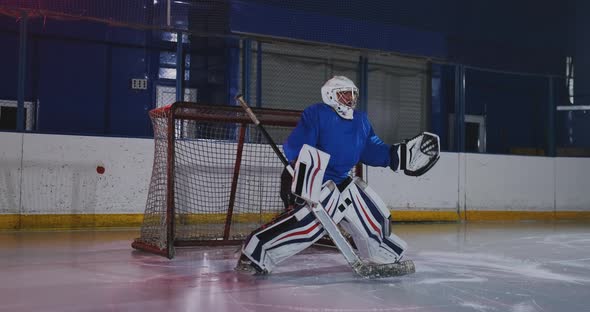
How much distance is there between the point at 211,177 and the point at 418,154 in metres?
3.56

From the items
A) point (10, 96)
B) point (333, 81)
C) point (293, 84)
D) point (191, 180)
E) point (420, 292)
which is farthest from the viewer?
point (293, 84)

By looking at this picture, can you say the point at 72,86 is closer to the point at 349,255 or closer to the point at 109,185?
the point at 109,185

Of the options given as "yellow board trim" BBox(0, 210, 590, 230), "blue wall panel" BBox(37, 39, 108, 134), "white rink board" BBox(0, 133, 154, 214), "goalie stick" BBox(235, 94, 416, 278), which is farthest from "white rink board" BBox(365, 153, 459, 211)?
"goalie stick" BBox(235, 94, 416, 278)

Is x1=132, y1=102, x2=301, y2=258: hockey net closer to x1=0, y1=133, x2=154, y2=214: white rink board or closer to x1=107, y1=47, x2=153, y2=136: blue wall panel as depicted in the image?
x1=0, y1=133, x2=154, y2=214: white rink board

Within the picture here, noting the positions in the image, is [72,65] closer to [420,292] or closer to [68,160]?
[68,160]

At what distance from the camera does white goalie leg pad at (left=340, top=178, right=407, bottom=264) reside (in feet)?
14.1

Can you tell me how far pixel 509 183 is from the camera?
10.1 m

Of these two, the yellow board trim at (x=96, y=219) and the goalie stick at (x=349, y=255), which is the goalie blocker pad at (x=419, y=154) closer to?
the goalie stick at (x=349, y=255)

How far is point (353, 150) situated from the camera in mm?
4305

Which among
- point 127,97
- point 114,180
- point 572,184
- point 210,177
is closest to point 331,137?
point 210,177

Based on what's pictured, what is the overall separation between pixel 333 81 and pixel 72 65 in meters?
6.43

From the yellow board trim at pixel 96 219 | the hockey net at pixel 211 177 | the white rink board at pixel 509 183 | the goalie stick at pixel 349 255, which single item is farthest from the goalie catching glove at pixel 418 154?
the white rink board at pixel 509 183

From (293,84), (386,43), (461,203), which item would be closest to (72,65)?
(293,84)

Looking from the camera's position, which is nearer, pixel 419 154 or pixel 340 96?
pixel 340 96
